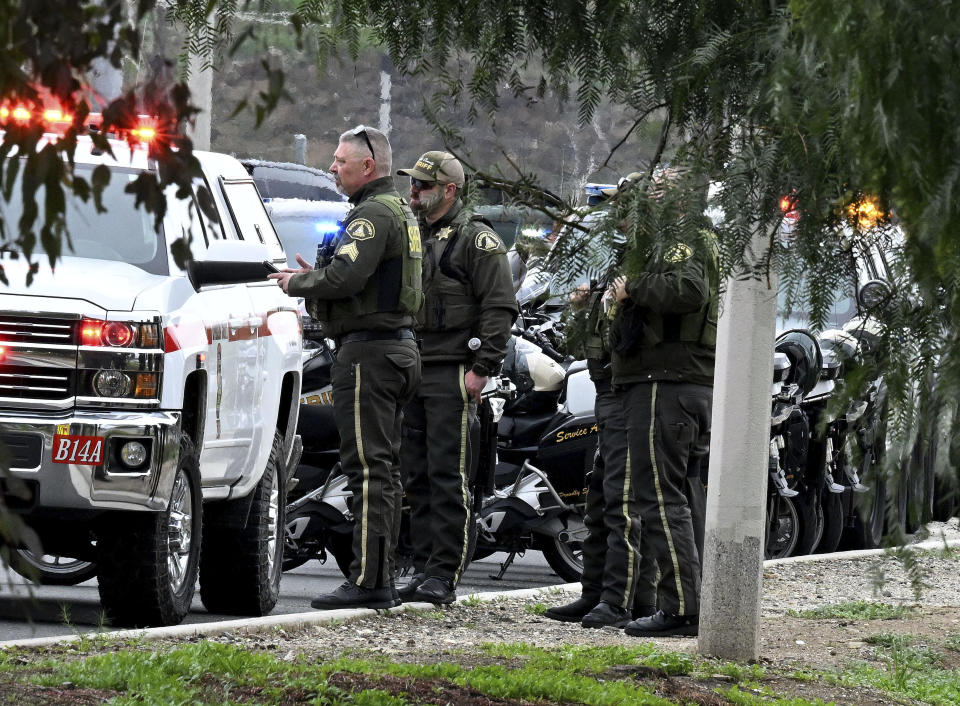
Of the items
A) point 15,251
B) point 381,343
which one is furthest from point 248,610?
point 15,251

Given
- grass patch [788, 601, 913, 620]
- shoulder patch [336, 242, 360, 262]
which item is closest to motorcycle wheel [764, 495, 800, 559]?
grass patch [788, 601, 913, 620]

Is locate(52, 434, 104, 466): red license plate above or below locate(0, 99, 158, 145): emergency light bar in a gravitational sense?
below

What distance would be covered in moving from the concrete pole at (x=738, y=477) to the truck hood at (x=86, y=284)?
2.38 meters

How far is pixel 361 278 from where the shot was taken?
769 cm

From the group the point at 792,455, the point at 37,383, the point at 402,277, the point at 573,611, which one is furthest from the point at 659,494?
the point at 792,455

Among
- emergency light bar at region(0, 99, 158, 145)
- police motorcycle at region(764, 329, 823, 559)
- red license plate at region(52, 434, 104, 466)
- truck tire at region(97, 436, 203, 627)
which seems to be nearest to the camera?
emergency light bar at region(0, 99, 158, 145)

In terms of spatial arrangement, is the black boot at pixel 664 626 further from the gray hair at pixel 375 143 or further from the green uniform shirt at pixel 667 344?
the gray hair at pixel 375 143

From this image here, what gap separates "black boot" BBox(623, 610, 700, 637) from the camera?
7734mm

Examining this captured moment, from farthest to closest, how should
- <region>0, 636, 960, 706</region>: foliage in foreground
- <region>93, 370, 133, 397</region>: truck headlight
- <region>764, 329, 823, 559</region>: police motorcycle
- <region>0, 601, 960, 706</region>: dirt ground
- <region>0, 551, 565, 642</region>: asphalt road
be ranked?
<region>764, 329, 823, 559</region>: police motorcycle < <region>0, 551, 565, 642</region>: asphalt road < <region>93, 370, 133, 397</region>: truck headlight < <region>0, 601, 960, 706</region>: dirt ground < <region>0, 636, 960, 706</region>: foliage in foreground

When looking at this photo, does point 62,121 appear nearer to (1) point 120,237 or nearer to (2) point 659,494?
(1) point 120,237

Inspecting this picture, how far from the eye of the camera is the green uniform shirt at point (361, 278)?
767 centimetres

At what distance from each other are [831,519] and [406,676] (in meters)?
7.61

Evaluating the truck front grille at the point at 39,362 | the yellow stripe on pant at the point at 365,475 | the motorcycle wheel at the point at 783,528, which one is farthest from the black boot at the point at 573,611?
the motorcycle wheel at the point at 783,528

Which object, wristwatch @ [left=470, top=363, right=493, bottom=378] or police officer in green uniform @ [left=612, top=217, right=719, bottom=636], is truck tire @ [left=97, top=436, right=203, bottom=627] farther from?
police officer in green uniform @ [left=612, top=217, right=719, bottom=636]
